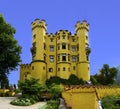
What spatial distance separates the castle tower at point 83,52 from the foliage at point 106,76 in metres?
3.74

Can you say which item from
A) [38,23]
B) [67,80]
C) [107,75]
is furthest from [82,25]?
[67,80]

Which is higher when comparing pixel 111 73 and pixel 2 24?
pixel 2 24

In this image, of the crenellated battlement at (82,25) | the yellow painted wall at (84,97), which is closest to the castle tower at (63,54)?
the crenellated battlement at (82,25)

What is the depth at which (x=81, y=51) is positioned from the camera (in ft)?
210

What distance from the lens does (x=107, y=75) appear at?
6625 centimetres

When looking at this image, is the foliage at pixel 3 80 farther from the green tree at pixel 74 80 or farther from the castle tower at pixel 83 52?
the castle tower at pixel 83 52

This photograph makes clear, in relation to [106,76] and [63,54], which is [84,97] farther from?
[106,76]

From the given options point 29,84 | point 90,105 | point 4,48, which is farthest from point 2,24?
point 90,105

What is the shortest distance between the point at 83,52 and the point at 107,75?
6.89 m

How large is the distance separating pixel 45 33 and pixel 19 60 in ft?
53.8

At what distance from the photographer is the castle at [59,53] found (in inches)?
2470

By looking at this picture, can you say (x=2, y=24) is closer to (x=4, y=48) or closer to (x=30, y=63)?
(x=4, y=48)

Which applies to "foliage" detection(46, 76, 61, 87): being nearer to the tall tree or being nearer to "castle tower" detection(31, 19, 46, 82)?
"castle tower" detection(31, 19, 46, 82)

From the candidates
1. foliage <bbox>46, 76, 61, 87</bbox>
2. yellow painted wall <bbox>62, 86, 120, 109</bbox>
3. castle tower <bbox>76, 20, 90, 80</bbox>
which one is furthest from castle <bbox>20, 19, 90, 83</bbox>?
yellow painted wall <bbox>62, 86, 120, 109</bbox>
